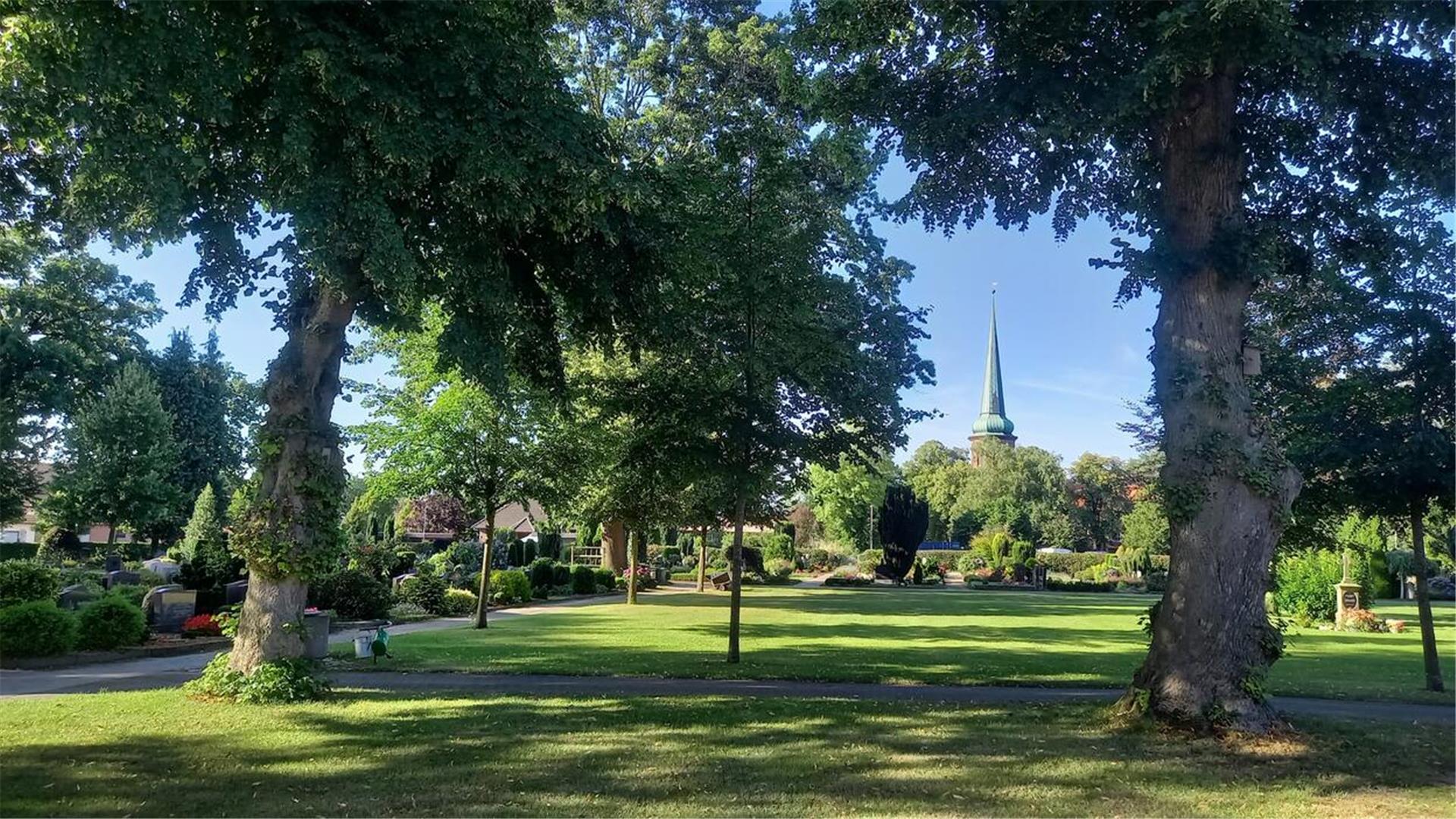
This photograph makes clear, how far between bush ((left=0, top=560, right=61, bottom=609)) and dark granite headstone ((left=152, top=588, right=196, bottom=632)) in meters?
1.67

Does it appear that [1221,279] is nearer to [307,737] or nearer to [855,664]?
[855,664]

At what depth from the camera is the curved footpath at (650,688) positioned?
9922 millimetres

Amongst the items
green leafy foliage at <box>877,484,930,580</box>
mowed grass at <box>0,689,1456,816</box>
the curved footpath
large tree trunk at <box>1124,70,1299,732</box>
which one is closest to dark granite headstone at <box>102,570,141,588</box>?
the curved footpath

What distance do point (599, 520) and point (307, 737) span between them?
2110 centimetres

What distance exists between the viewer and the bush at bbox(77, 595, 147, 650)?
13.4 metres

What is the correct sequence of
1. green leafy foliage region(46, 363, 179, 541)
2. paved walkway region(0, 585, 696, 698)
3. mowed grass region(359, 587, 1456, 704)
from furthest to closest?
1. green leafy foliage region(46, 363, 179, 541)
2. mowed grass region(359, 587, 1456, 704)
3. paved walkway region(0, 585, 696, 698)

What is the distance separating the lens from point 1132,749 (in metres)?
7.11

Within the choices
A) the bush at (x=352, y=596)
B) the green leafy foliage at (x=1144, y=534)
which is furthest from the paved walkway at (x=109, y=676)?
the green leafy foliage at (x=1144, y=534)

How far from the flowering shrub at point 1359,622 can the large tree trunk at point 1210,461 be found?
18.3 m

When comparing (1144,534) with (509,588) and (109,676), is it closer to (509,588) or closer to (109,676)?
(509,588)

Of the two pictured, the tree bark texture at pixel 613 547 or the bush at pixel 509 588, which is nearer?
the bush at pixel 509 588

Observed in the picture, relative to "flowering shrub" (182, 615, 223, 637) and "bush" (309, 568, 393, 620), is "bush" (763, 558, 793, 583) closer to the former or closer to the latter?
"bush" (309, 568, 393, 620)

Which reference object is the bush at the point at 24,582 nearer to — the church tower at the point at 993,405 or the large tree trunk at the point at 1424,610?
the large tree trunk at the point at 1424,610

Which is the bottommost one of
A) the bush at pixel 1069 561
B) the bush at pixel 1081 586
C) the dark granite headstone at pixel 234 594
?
the bush at pixel 1081 586
